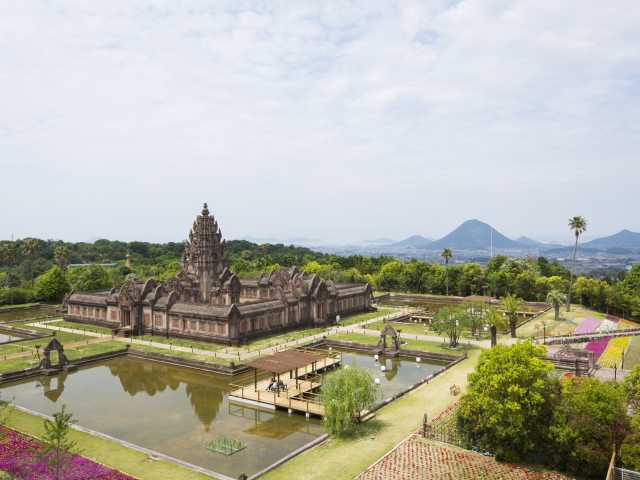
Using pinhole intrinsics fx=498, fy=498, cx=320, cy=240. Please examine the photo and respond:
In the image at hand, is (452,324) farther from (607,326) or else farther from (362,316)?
(607,326)

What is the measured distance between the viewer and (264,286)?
81.8m

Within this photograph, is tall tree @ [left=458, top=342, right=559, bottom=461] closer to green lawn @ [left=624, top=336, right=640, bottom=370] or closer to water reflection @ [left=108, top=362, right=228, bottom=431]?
water reflection @ [left=108, top=362, right=228, bottom=431]

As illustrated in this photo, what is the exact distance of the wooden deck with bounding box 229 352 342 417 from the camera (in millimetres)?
32938

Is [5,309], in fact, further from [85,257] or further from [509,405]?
[85,257]

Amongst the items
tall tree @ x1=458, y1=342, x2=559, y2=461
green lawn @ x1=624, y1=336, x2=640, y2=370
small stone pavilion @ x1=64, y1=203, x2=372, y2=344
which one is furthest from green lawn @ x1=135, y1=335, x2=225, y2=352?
green lawn @ x1=624, y1=336, x2=640, y2=370

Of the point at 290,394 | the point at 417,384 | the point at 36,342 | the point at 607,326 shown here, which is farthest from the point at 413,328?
the point at 36,342

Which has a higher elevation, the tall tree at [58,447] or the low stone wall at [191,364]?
the tall tree at [58,447]

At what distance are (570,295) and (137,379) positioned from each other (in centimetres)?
6634

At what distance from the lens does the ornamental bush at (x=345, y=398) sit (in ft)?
89.8

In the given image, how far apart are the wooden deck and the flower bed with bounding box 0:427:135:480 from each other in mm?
12225

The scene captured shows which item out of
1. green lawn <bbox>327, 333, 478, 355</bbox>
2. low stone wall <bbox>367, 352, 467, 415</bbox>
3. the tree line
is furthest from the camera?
the tree line

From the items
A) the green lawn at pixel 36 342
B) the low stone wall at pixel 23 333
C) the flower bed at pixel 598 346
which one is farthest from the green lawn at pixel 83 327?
the flower bed at pixel 598 346

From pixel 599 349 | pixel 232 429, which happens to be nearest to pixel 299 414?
pixel 232 429

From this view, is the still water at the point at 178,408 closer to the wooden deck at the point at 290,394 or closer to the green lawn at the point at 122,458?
the wooden deck at the point at 290,394
